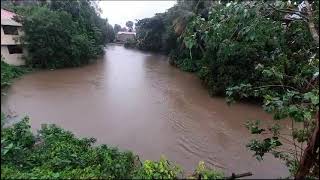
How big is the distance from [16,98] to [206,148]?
22.2 feet

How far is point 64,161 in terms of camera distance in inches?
191

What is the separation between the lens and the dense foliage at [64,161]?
3961 mm

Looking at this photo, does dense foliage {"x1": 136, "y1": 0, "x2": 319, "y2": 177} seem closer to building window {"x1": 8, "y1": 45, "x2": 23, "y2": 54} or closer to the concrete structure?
the concrete structure

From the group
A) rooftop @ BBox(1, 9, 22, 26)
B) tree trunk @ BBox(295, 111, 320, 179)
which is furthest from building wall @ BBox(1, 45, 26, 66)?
tree trunk @ BBox(295, 111, 320, 179)

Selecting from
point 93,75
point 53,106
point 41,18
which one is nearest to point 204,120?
point 53,106

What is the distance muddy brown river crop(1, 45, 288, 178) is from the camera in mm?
7156

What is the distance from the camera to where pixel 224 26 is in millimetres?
3832

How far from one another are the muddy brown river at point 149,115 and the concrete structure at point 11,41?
1.64m

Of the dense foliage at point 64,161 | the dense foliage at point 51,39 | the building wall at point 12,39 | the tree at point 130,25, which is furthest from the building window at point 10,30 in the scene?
the tree at point 130,25

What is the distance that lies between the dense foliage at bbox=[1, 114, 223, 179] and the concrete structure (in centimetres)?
1061

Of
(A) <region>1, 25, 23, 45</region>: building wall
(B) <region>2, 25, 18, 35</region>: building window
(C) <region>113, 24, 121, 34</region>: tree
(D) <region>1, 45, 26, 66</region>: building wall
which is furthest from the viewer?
(C) <region>113, 24, 121, 34</region>: tree

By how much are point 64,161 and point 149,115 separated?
5233mm

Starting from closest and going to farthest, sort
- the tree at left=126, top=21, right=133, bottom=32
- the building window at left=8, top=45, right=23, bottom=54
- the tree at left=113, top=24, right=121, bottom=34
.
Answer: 1. the building window at left=8, top=45, right=23, bottom=54
2. the tree at left=113, top=24, right=121, bottom=34
3. the tree at left=126, top=21, right=133, bottom=32

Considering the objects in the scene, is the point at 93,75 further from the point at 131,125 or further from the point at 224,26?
the point at 224,26
